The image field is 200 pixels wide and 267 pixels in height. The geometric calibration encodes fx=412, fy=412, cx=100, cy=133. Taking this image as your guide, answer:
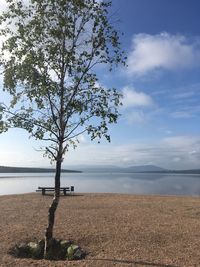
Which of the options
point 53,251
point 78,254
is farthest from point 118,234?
point 78,254

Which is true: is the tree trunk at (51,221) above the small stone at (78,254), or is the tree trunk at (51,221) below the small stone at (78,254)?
above

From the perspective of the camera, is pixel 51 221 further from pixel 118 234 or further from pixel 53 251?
pixel 118 234

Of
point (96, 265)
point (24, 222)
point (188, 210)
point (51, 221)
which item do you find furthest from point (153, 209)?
point (96, 265)

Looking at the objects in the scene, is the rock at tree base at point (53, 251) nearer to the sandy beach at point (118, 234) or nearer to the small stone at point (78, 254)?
the small stone at point (78, 254)

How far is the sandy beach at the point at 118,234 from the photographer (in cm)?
1216

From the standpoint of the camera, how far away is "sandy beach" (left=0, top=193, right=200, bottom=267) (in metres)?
12.2

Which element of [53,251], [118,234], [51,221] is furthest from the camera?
[118,234]

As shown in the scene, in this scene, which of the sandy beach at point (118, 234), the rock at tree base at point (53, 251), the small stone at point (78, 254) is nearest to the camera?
the sandy beach at point (118, 234)

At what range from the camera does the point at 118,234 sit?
15.5 m

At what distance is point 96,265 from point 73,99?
5590 millimetres

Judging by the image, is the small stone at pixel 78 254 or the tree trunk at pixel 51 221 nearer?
the small stone at pixel 78 254

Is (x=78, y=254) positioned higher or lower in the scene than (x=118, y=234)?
lower

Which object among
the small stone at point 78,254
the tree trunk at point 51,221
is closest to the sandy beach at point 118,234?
the small stone at point 78,254

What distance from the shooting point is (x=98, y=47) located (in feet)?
47.2
